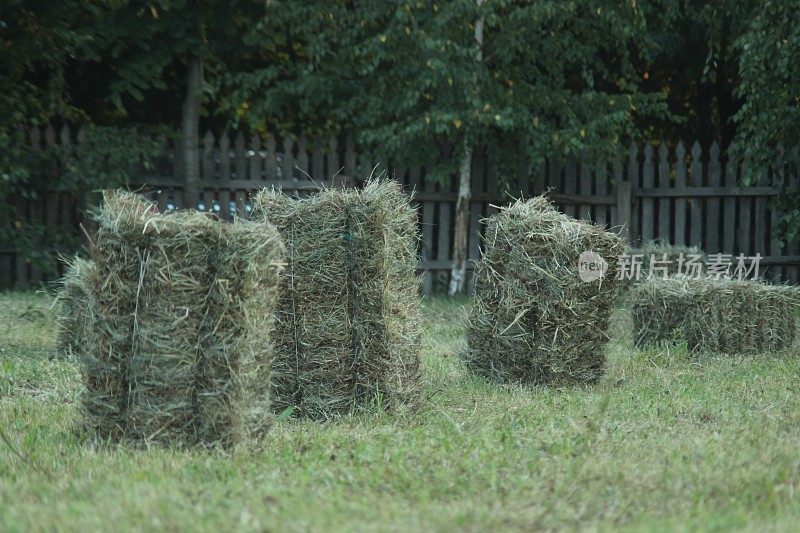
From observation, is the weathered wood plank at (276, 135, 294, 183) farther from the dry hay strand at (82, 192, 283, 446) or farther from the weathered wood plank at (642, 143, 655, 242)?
the dry hay strand at (82, 192, 283, 446)

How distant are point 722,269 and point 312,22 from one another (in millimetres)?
6074

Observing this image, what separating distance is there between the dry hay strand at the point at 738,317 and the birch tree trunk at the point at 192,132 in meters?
7.00

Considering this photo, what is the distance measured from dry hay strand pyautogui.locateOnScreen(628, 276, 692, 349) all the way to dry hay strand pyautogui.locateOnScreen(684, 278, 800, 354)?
66 mm

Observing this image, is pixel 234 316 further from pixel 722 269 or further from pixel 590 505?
pixel 722 269

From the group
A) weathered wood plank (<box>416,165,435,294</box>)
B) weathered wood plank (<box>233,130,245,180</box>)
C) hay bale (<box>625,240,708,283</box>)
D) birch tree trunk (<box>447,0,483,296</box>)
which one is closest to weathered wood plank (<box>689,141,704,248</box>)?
hay bale (<box>625,240,708,283</box>)

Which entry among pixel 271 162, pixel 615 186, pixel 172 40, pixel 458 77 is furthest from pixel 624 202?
pixel 172 40

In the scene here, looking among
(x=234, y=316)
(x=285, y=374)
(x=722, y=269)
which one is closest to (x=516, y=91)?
(x=722, y=269)

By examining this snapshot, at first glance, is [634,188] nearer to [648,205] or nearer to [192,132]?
[648,205]

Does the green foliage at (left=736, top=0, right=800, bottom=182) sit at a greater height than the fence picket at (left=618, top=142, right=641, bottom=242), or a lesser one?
greater

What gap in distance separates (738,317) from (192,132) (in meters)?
7.84

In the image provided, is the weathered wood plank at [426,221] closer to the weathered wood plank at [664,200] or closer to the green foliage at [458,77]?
the green foliage at [458,77]

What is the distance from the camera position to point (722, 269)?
1305 cm

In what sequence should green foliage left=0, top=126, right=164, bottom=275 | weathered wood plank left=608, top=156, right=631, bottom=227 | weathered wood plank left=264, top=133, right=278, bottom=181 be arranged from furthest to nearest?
weathered wood plank left=608, top=156, right=631, bottom=227 → weathered wood plank left=264, top=133, right=278, bottom=181 → green foliage left=0, top=126, right=164, bottom=275

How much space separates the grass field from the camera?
12.0 ft
